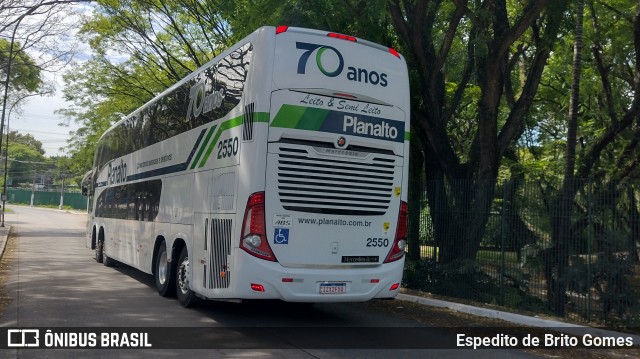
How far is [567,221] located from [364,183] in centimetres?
437

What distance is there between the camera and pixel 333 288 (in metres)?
8.10

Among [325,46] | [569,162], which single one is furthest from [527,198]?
[325,46]

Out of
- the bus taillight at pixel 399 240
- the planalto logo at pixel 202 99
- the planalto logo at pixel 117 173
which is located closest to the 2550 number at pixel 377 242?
the bus taillight at pixel 399 240

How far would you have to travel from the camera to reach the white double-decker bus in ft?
25.8

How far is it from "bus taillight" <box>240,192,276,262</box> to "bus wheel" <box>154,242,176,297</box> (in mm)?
3365

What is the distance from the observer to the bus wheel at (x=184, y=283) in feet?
32.4

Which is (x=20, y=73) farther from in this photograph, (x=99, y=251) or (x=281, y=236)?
(x=281, y=236)

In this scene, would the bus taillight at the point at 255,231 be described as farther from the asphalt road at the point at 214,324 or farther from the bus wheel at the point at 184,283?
the bus wheel at the point at 184,283

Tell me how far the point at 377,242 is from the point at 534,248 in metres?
4.09

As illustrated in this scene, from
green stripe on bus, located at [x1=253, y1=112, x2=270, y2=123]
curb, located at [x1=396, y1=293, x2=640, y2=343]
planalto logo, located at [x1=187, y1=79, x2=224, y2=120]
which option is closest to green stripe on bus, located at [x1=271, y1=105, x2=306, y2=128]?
green stripe on bus, located at [x1=253, y1=112, x2=270, y2=123]

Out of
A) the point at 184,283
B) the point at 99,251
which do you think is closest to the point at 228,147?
the point at 184,283

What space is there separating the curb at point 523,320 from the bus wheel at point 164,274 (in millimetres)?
4829

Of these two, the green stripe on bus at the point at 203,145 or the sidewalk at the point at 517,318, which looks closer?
the sidewalk at the point at 517,318

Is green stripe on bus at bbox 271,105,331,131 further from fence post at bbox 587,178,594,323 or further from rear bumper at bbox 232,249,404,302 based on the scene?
fence post at bbox 587,178,594,323
